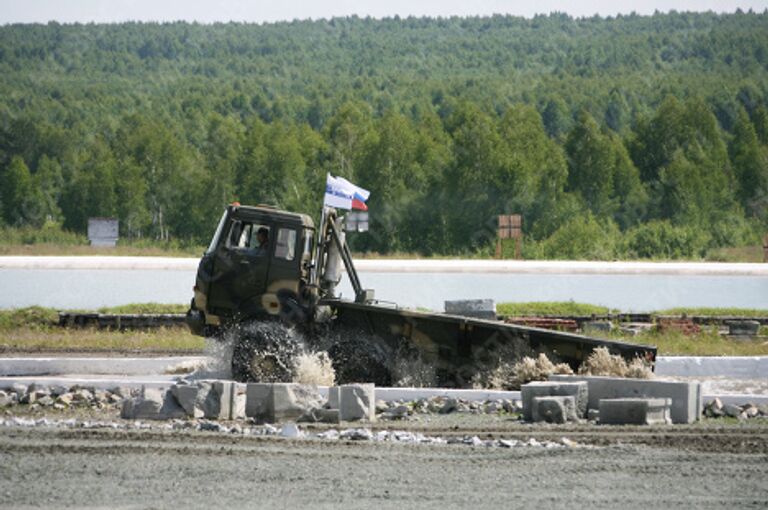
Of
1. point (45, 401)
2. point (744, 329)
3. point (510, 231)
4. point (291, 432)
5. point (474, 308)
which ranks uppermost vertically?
point (510, 231)

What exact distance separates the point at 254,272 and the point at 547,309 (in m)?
15.7

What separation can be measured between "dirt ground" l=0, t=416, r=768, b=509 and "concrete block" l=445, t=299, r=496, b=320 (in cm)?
852

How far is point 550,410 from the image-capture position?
1522cm

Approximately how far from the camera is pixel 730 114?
112 m

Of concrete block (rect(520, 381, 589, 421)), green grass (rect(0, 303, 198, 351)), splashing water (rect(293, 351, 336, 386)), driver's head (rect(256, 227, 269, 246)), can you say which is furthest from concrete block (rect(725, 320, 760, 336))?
concrete block (rect(520, 381, 589, 421))

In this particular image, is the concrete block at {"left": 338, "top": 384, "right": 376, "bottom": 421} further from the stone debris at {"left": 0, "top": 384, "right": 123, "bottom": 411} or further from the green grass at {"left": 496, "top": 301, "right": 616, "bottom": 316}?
the green grass at {"left": 496, "top": 301, "right": 616, "bottom": 316}

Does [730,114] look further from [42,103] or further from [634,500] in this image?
[634,500]

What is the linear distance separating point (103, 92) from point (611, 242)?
109m

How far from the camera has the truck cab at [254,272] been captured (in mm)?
18797

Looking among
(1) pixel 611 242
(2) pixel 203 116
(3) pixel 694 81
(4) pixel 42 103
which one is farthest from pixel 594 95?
(1) pixel 611 242

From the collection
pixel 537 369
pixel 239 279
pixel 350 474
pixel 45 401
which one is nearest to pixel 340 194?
pixel 239 279

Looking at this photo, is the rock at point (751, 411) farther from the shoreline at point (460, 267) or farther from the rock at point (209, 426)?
the shoreline at point (460, 267)

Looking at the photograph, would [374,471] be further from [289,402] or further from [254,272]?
[254,272]

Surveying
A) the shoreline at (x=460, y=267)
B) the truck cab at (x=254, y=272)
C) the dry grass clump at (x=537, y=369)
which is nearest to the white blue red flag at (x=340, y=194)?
the truck cab at (x=254, y=272)
